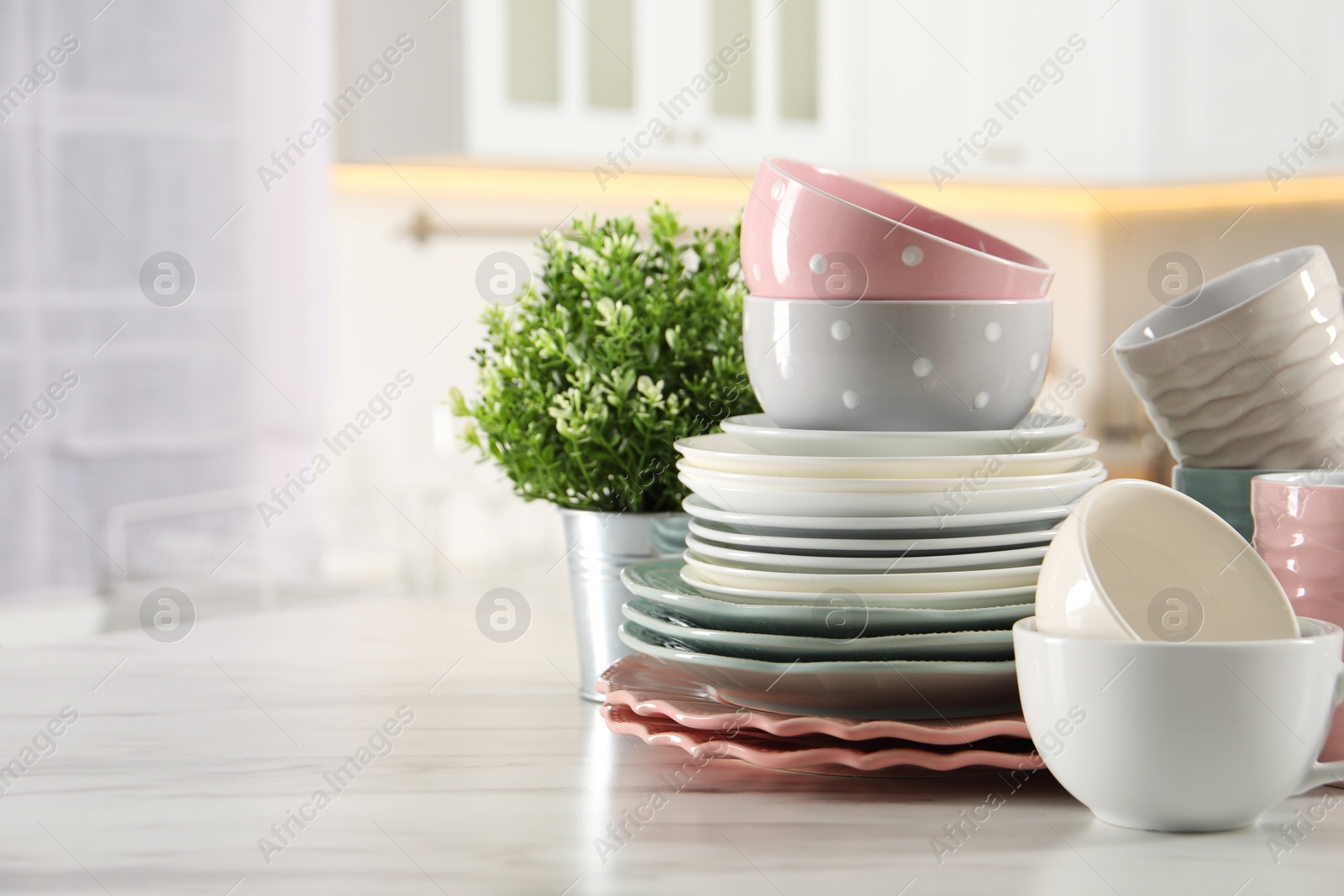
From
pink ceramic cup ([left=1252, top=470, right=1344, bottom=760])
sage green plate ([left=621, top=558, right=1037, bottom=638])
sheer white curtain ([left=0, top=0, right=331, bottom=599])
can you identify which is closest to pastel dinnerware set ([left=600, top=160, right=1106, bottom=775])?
sage green plate ([left=621, top=558, right=1037, bottom=638])

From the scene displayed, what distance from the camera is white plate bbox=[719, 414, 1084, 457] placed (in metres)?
0.70

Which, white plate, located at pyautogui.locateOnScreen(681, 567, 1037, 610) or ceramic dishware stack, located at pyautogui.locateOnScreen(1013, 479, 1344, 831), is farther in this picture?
white plate, located at pyautogui.locateOnScreen(681, 567, 1037, 610)

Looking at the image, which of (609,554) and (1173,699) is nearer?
(1173,699)

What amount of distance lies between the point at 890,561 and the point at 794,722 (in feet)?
0.31

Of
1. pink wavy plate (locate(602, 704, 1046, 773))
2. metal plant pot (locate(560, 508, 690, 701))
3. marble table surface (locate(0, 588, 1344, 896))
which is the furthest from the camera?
metal plant pot (locate(560, 508, 690, 701))

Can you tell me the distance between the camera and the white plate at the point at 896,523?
68 cm

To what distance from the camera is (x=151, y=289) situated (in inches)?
97.3

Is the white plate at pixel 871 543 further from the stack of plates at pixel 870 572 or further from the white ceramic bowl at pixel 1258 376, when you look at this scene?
the white ceramic bowl at pixel 1258 376

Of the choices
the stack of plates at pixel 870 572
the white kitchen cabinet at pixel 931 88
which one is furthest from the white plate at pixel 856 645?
the white kitchen cabinet at pixel 931 88

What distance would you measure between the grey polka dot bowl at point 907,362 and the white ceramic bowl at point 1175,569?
0.11m

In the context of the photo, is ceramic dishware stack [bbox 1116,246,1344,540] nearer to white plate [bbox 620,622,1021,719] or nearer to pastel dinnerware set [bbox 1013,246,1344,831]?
pastel dinnerware set [bbox 1013,246,1344,831]

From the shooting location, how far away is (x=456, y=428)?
2.98 m

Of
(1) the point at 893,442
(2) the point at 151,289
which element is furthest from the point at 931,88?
(1) the point at 893,442

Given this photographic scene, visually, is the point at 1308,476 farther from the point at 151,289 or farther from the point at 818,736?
the point at 151,289
